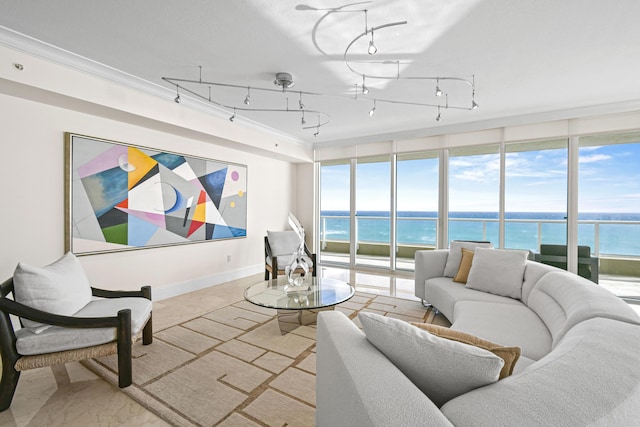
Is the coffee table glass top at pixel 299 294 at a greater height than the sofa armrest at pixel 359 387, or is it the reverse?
the sofa armrest at pixel 359 387

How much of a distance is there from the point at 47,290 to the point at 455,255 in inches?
145

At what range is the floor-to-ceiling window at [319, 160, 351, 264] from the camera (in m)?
6.09

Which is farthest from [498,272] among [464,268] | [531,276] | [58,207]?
[58,207]

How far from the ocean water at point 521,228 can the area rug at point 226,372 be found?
2.41 m

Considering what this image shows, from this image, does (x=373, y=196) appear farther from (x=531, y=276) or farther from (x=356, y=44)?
(x=356, y=44)

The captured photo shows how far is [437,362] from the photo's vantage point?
93 centimetres

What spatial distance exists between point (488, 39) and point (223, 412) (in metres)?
3.32

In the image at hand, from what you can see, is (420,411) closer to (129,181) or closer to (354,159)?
(129,181)

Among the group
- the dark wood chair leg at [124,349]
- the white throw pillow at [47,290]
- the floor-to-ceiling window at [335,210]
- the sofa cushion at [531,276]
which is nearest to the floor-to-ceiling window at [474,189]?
the floor-to-ceiling window at [335,210]

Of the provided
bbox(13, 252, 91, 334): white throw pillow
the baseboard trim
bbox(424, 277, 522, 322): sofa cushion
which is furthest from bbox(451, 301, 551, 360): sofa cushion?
the baseboard trim

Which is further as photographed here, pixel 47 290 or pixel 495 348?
pixel 47 290

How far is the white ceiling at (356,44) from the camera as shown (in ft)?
6.55

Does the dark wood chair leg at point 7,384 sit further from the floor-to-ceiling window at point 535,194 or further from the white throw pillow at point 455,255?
the floor-to-ceiling window at point 535,194

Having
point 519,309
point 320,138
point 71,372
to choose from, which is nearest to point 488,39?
point 519,309
